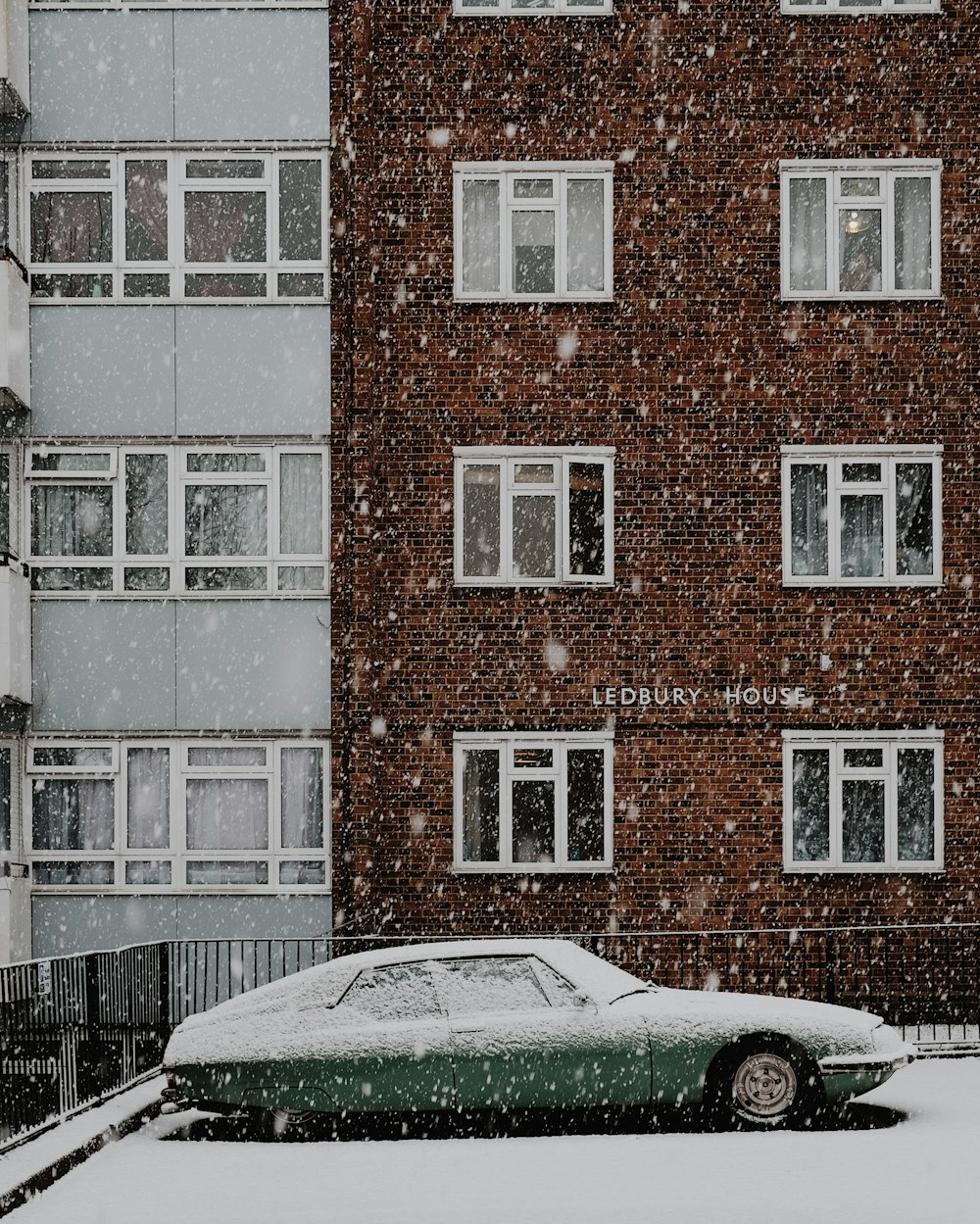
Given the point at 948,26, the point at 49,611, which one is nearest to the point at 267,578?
the point at 49,611

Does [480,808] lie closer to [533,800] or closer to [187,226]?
[533,800]

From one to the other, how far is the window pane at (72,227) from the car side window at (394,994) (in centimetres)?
1124

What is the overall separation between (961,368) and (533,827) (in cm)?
710

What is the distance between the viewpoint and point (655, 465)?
2105 cm

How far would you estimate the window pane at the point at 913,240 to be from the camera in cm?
2127

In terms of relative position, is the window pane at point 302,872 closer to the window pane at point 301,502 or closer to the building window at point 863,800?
the window pane at point 301,502

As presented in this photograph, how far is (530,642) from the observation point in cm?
2088

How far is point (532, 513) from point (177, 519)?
399 cm

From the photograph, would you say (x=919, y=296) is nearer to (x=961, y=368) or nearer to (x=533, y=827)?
(x=961, y=368)

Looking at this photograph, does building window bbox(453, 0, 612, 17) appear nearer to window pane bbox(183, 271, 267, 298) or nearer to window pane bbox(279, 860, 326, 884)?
window pane bbox(183, 271, 267, 298)

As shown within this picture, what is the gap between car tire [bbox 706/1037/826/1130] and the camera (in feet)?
40.2

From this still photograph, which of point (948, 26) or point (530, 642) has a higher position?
point (948, 26)

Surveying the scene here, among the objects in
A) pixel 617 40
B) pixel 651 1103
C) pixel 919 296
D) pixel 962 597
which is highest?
pixel 617 40

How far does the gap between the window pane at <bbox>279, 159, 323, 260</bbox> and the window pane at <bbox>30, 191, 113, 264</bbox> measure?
1.97 meters
